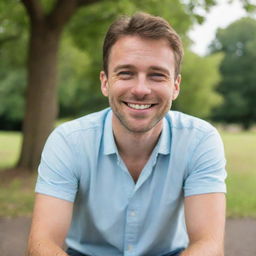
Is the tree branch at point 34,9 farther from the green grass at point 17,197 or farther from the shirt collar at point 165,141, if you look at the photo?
the shirt collar at point 165,141

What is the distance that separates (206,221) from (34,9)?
8.20m

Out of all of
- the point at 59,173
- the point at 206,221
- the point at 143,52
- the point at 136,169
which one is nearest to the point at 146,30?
the point at 143,52

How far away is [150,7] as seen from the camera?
37.6 ft

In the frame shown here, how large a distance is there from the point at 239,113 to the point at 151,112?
59.4 meters

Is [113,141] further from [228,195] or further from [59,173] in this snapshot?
[228,195]

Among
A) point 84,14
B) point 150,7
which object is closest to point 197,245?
point 150,7

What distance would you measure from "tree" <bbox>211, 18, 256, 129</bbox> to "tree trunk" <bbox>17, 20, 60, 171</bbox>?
169 feet

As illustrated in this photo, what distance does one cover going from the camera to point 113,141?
2.60 m

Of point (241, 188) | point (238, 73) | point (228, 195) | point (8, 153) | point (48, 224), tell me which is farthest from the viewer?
point (238, 73)

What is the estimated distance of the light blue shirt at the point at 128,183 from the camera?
2520mm

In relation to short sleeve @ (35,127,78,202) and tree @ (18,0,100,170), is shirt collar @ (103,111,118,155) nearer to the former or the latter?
short sleeve @ (35,127,78,202)

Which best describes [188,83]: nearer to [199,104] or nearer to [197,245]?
[199,104]

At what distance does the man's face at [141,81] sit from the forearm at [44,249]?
0.75m

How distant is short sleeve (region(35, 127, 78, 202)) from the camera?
8.18 feet
